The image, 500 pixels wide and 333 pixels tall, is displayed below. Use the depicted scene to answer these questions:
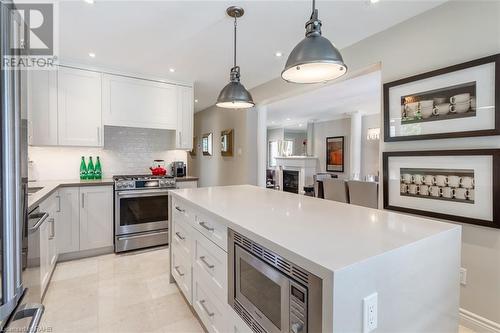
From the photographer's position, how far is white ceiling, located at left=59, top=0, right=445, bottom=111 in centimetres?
208

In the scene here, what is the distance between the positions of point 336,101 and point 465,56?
3740 mm

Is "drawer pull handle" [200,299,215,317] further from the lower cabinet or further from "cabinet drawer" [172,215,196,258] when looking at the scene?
"cabinet drawer" [172,215,196,258]

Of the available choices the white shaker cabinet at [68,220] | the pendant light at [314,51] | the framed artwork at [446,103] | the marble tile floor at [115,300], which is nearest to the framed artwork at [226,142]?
the marble tile floor at [115,300]

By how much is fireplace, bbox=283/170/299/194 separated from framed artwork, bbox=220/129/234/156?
13.0ft

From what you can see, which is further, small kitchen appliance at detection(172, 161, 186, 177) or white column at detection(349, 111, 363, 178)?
white column at detection(349, 111, 363, 178)

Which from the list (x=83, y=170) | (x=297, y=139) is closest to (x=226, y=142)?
(x=83, y=170)

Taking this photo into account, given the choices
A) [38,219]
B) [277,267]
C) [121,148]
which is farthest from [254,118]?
[277,267]

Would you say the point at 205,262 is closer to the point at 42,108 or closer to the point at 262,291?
the point at 262,291

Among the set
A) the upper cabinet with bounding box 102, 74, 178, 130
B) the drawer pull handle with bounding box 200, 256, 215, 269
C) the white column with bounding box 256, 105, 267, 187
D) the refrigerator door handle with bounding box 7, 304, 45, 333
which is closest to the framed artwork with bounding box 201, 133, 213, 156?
the white column with bounding box 256, 105, 267, 187

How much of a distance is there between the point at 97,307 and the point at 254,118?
11.1 ft

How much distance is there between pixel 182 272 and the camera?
7.06 ft

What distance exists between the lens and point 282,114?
284 inches

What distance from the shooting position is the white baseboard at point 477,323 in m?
1.78

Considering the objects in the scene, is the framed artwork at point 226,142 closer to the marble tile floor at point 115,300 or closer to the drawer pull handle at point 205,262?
the marble tile floor at point 115,300
